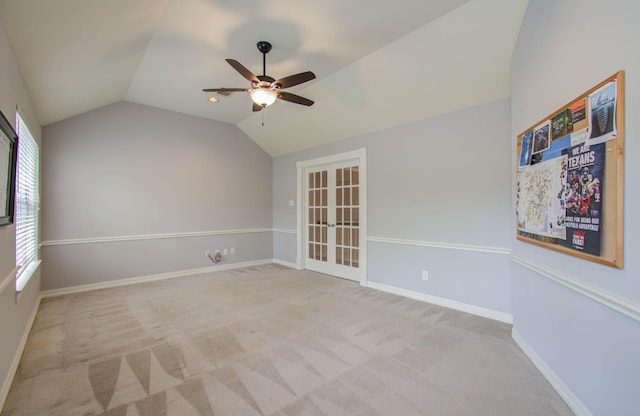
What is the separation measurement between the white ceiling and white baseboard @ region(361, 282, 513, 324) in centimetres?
234

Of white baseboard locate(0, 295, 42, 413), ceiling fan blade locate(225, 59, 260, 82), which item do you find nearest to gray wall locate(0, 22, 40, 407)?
white baseboard locate(0, 295, 42, 413)

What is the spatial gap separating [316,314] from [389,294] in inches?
50.1

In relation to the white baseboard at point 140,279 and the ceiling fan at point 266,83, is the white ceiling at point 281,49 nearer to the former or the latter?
the ceiling fan at point 266,83

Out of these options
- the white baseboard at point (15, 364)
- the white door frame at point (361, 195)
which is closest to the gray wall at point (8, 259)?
the white baseboard at point (15, 364)

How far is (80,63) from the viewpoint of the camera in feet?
8.76

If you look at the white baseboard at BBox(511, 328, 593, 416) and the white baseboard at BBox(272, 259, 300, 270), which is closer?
the white baseboard at BBox(511, 328, 593, 416)

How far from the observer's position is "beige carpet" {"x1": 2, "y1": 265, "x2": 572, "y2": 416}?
1.80m

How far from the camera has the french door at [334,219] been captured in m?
4.85

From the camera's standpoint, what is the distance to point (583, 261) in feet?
5.47

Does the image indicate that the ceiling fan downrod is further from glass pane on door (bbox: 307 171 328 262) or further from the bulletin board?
glass pane on door (bbox: 307 171 328 262)

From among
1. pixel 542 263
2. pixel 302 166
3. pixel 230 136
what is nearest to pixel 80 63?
pixel 230 136

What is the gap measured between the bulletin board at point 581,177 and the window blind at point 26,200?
13.4 feet

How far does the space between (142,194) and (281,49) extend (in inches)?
134

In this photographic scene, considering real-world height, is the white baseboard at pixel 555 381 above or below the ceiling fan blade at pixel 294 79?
below
